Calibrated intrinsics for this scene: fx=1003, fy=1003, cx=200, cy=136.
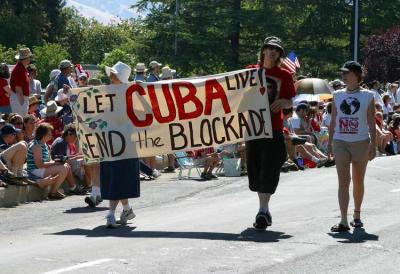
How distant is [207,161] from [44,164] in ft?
13.2

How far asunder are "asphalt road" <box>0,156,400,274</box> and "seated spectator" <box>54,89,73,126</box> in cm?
280

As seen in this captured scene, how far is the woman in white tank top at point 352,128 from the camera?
11234 millimetres

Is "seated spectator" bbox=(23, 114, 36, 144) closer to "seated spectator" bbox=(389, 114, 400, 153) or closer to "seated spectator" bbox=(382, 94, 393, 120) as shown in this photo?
"seated spectator" bbox=(389, 114, 400, 153)

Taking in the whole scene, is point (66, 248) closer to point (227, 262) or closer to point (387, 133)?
point (227, 262)

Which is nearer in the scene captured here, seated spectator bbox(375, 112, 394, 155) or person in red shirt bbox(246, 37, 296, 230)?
person in red shirt bbox(246, 37, 296, 230)

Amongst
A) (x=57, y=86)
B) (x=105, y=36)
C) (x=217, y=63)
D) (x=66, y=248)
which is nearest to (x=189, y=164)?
(x=57, y=86)

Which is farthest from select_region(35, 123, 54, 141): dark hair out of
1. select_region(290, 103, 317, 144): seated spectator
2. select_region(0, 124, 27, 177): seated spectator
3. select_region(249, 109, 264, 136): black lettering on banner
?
select_region(290, 103, 317, 144): seated spectator

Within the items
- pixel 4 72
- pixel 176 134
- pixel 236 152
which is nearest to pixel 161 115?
pixel 176 134

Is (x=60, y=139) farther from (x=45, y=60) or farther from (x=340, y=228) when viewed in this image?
(x=45, y=60)

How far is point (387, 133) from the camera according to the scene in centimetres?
2494

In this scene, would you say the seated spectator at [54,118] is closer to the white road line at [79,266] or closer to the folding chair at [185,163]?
the folding chair at [185,163]

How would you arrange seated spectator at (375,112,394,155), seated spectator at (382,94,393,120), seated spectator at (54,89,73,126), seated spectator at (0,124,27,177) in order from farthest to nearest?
seated spectator at (382,94,393,120)
seated spectator at (375,112,394,155)
seated spectator at (54,89,73,126)
seated spectator at (0,124,27,177)

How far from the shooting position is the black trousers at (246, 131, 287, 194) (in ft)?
37.0

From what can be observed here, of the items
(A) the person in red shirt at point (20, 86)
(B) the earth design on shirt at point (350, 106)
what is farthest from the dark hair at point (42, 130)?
(B) the earth design on shirt at point (350, 106)
